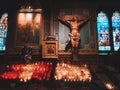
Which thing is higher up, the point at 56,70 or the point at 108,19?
the point at 108,19

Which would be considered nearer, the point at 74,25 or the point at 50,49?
the point at 50,49

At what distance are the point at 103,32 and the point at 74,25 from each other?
7.37 ft

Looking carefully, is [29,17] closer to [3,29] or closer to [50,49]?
[3,29]

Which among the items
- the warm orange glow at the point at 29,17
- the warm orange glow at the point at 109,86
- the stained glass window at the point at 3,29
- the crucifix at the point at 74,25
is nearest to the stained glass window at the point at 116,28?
the crucifix at the point at 74,25

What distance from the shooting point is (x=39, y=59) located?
13.3 metres

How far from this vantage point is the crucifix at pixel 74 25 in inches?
526

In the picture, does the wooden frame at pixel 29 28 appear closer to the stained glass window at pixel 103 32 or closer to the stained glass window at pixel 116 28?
the stained glass window at pixel 103 32

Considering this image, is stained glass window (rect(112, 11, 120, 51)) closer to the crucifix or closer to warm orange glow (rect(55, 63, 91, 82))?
the crucifix

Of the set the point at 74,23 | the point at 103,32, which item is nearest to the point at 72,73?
the point at 74,23

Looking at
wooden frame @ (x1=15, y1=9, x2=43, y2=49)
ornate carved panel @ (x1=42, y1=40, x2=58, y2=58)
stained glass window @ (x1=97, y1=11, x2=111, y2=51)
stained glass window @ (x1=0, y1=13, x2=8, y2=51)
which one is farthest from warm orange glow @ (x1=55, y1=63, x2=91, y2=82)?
stained glass window @ (x1=0, y1=13, x2=8, y2=51)

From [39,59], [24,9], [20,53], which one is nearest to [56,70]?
[39,59]

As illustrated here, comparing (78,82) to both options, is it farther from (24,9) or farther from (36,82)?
(24,9)

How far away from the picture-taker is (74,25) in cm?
1388

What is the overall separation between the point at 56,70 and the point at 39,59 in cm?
300
